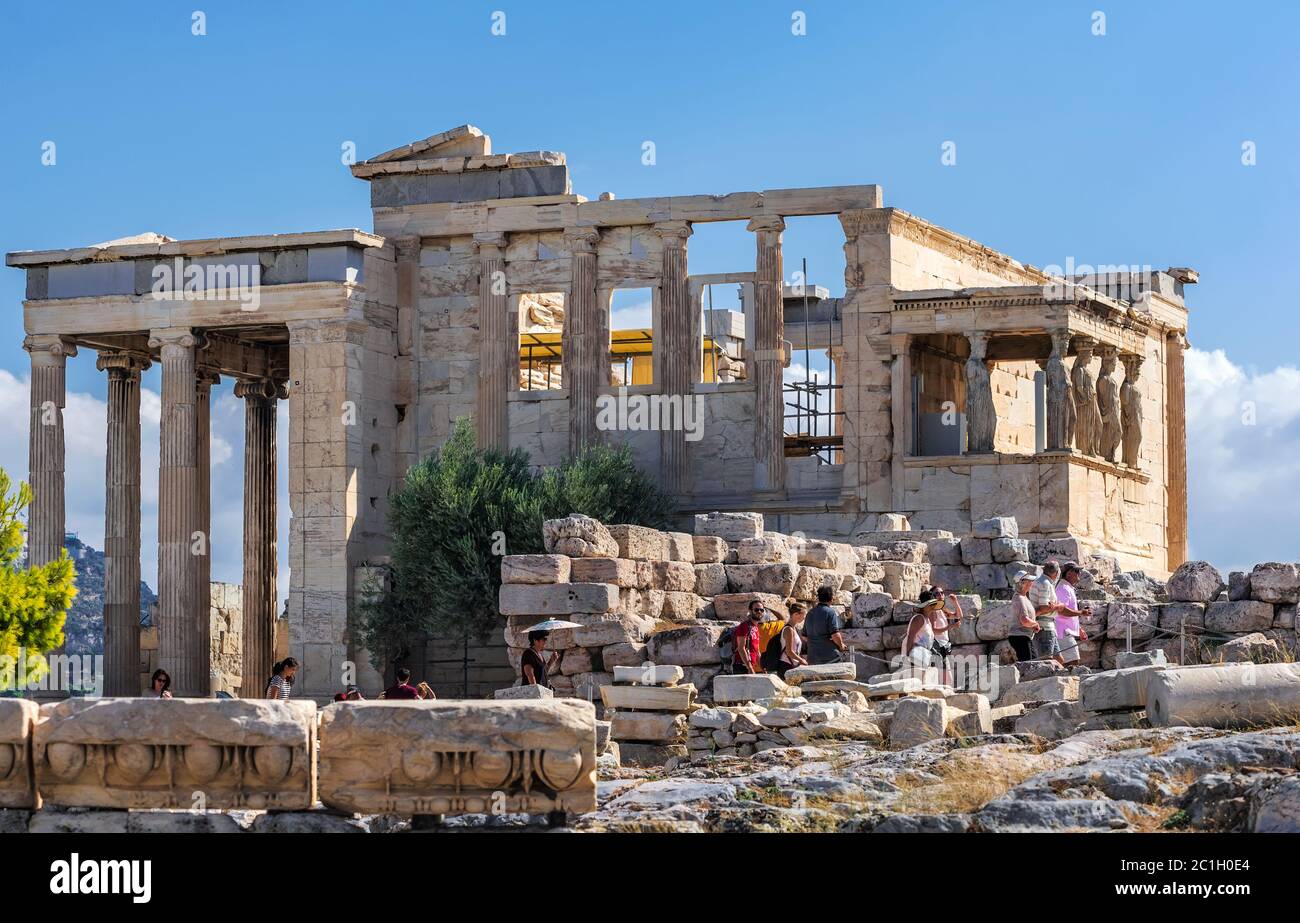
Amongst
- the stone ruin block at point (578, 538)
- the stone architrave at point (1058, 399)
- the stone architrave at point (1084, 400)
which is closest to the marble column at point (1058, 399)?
the stone architrave at point (1058, 399)

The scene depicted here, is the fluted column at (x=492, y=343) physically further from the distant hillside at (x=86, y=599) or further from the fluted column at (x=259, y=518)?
the distant hillside at (x=86, y=599)

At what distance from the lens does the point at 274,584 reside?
119 ft

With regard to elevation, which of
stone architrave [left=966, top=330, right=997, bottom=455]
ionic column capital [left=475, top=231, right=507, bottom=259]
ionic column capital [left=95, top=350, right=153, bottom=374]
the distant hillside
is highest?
ionic column capital [left=475, top=231, right=507, bottom=259]

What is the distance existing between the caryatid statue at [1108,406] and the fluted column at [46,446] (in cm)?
1415

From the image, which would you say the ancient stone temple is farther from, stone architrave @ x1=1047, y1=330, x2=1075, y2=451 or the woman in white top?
the woman in white top

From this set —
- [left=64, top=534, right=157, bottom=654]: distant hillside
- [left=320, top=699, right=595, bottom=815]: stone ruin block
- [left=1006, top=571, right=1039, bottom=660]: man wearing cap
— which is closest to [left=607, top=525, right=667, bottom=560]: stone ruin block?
[left=1006, top=571, right=1039, bottom=660]: man wearing cap

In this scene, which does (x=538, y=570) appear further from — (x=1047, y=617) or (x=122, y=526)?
(x=122, y=526)

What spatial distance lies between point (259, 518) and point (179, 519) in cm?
292

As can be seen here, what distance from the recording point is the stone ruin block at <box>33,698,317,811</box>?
38.9 ft

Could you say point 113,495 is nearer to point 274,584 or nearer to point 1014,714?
point 274,584

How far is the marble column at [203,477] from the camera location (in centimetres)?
3450

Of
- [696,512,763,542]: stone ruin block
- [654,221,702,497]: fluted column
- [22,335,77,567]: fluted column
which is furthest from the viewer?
[22,335,77,567]: fluted column

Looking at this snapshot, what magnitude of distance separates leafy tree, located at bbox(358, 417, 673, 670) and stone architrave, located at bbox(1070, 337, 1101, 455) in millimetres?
5503
